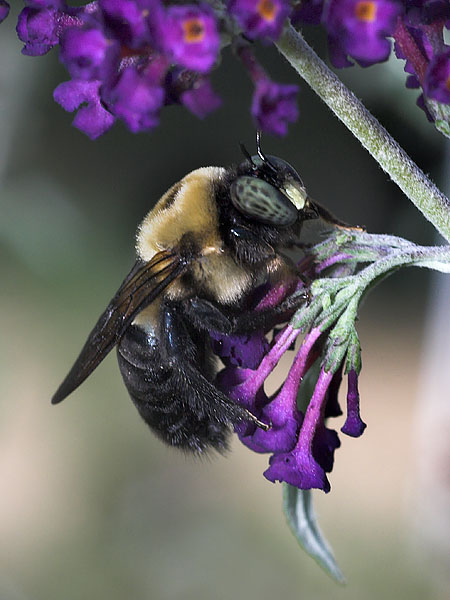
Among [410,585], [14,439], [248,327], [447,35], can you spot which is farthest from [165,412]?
[14,439]

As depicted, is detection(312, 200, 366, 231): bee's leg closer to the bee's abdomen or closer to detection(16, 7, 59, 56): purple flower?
the bee's abdomen

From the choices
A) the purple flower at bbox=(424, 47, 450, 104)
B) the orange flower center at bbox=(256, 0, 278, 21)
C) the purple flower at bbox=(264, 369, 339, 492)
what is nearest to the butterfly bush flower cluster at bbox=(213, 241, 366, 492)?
the purple flower at bbox=(264, 369, 339, 492)

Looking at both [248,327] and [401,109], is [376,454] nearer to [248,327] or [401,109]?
[401,109]

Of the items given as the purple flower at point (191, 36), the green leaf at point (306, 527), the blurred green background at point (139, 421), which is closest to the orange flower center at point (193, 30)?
the purple flower at point (191, 36)

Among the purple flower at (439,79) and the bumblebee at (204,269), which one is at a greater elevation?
the purple flower at (439,79)

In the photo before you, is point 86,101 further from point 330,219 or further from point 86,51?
point 330,219

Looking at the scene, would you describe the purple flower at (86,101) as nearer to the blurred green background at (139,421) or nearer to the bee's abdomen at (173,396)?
the bee's abdomen at (173,396)
